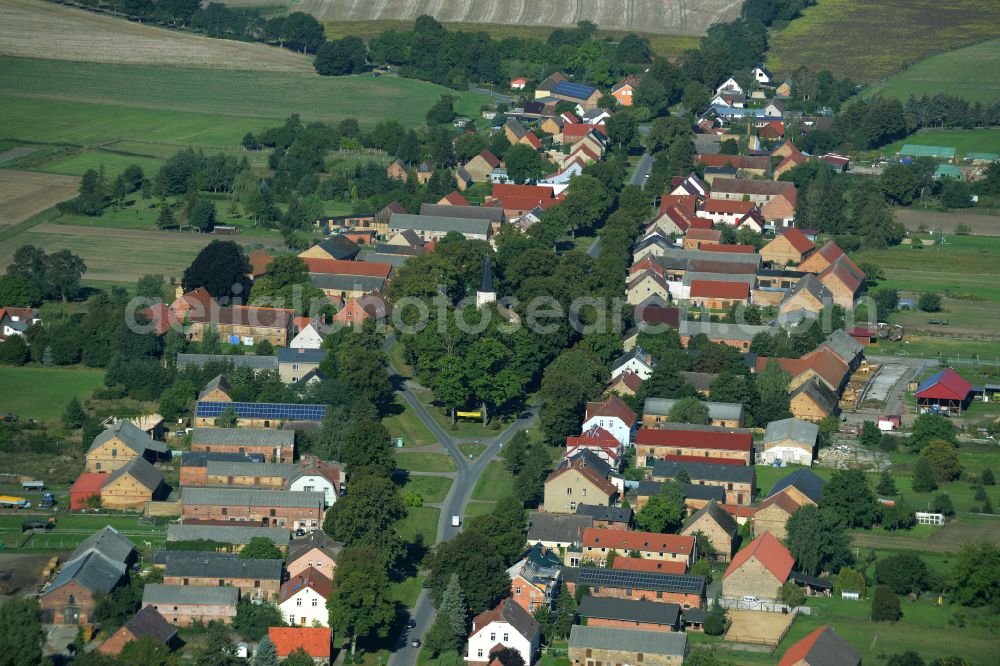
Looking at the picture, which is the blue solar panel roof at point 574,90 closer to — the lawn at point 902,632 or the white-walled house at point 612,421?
the white-walled house at point 612,421

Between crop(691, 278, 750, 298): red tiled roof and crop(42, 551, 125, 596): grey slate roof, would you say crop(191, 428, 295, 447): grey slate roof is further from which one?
crop(691, 278, 750, 298): red tiled roof

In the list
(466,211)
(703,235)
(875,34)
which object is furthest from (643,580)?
(875,34)

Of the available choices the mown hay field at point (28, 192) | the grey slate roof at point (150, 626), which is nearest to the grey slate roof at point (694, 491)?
the grey slate roof at point (150, 626)

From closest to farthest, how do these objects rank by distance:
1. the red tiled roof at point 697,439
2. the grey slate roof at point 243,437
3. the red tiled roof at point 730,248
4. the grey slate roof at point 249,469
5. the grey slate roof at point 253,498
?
1. the grey slate roof at point 253,498
2. the grey slate roof at point 249,469
3. the grey slate roof at point 243,437
4. the red tiled roof at point 697,439
5. the red tiled roof at point 730,248

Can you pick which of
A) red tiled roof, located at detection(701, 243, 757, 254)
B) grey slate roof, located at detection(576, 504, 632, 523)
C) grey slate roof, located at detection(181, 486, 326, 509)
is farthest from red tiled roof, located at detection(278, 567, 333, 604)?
red tiled roof, located at detection(701, 243, 757, 254)

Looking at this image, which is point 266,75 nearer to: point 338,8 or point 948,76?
point 338,8
